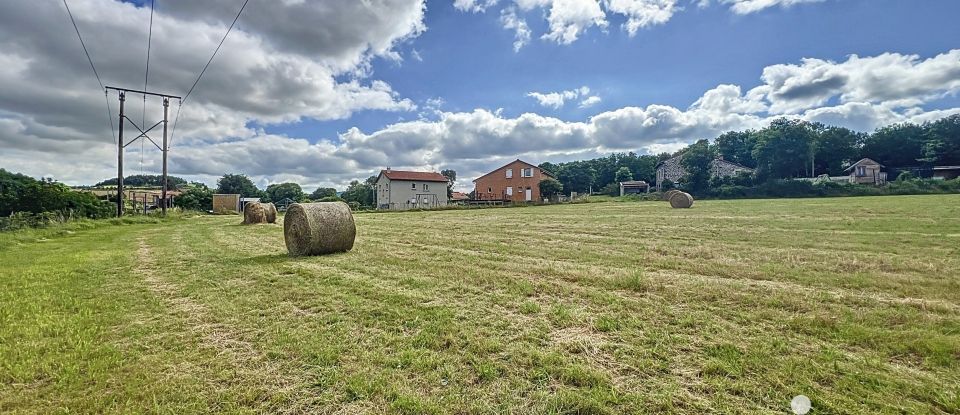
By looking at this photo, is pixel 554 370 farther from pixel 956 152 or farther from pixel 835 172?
pixel 956 152

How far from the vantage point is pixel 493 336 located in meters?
3.75

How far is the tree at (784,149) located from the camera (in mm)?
52219

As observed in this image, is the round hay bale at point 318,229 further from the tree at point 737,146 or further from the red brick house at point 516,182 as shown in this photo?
the tree at point 737,146

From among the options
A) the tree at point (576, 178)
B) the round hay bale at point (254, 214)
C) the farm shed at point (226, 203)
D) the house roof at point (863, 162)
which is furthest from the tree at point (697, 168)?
the farm shed at point (226, 203)

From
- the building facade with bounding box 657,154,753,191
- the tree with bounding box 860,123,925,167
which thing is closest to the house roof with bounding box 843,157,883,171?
A: the tree with bounding box 860,123,925,167

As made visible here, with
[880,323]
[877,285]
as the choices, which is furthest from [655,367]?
[877,285]

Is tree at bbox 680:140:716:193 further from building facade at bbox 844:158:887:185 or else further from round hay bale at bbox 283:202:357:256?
round hay bale at bbox 283:202:357:256

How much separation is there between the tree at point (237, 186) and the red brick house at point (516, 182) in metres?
45.7

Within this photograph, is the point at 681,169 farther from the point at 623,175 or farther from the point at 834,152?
the point at 834,152

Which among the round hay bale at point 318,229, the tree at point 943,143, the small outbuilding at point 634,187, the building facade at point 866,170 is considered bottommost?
the round hay bale at point 318,229

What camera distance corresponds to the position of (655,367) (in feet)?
10.1

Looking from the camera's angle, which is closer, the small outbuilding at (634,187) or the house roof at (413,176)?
the house roof at (413,176)

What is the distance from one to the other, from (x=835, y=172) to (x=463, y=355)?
75.5 metres

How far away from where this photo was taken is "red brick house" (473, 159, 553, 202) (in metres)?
53.7
